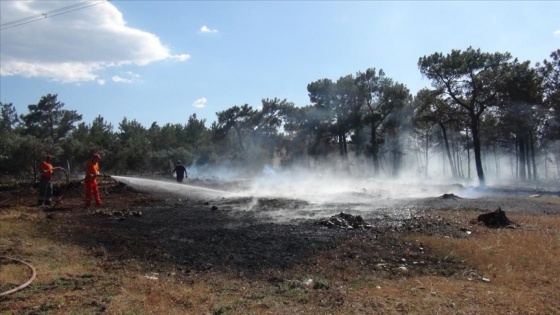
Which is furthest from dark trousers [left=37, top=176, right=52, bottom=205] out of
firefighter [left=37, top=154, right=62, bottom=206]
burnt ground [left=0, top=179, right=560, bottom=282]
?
burnt ground [left=0, top=179, right=560, bottom=282]

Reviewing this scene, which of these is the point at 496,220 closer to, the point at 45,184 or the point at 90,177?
the point at 90,177

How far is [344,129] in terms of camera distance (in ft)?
167

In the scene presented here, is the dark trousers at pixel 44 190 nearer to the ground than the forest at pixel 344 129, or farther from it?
nearer to the ground

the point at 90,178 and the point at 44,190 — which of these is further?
the point at 44,190

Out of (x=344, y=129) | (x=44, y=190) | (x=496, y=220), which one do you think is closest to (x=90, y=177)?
(x=44, y=190)

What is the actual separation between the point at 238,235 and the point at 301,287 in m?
4.02

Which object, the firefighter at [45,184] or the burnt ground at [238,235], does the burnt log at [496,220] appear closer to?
the burnt ground at [238,235]

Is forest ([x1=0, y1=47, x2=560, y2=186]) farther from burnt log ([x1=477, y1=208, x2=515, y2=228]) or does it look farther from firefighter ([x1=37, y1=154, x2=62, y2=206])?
burnt log ([x1=477, y1=208, x2=515, y2=228])

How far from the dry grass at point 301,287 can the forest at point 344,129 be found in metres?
21.0

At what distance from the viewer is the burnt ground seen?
8.10 metres

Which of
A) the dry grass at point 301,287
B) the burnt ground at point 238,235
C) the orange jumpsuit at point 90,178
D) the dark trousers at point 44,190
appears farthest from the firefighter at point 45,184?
the dry grass at point 301,287

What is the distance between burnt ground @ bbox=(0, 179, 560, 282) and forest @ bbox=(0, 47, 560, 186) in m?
15.8

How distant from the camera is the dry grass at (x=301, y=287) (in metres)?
5.71

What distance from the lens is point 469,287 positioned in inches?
258
